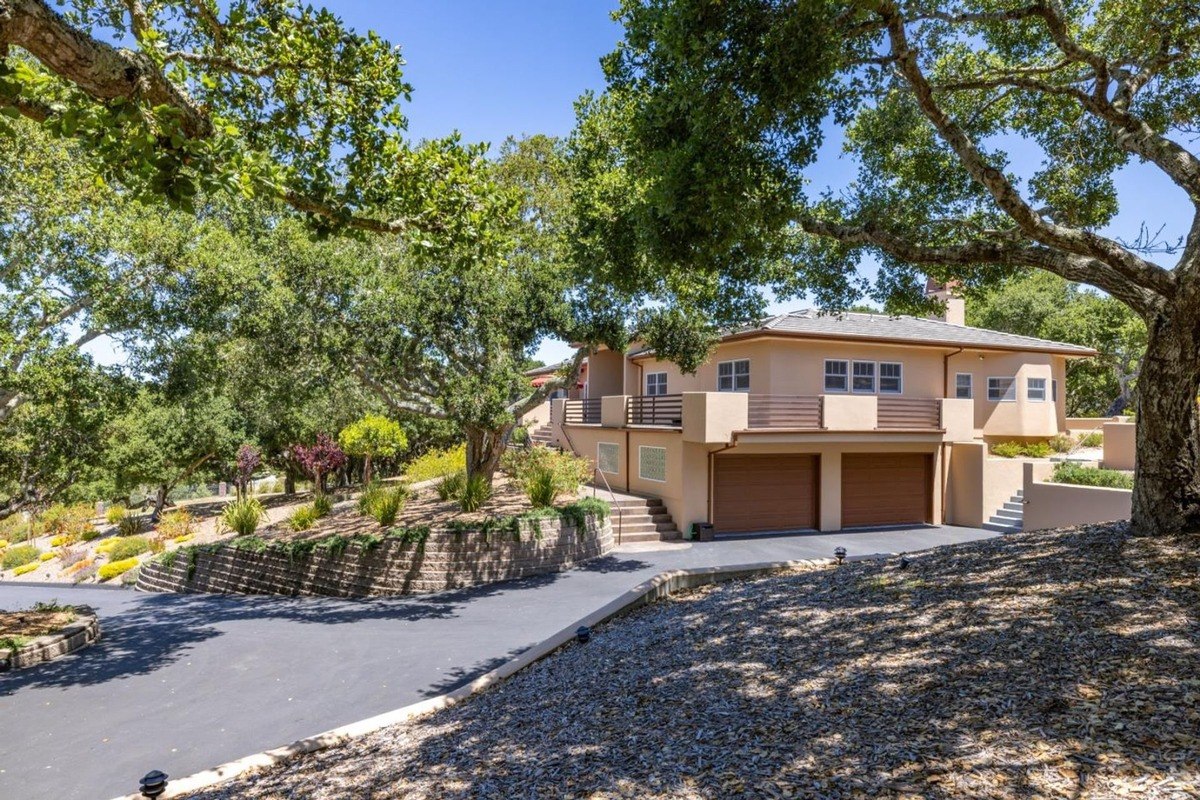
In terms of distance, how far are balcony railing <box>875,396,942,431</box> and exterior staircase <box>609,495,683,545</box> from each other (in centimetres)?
675

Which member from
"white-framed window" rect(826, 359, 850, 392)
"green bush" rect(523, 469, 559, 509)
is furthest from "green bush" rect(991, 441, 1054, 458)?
"green bush" rect(523, 469, 559, 509)

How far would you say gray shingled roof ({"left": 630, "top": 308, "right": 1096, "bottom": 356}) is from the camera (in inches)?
738

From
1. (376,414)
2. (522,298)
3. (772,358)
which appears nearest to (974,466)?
(772,358)

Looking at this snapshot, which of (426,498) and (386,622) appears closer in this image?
(386,622)

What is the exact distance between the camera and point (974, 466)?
64.6ft

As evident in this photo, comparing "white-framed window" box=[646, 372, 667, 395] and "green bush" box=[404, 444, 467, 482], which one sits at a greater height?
"white-framed window" box=[646, 372, 667, 395]

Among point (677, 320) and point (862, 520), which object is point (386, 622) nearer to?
point (677, 320)

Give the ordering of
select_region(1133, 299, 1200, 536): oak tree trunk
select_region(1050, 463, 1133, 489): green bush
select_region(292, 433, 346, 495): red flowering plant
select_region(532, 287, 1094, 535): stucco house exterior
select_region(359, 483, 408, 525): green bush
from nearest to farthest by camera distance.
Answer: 1. select_region(1133, 299, 1200, 536): oak tree trunk
2. select_region(1050, 463, 1133, 489): green bush
3. select_region(359, 483, 408, 525): green bush
4. select_region(532, 287, 1094, 535): stucco house exterior
5. select_region(292, 433, 346, 495): red flowering plant

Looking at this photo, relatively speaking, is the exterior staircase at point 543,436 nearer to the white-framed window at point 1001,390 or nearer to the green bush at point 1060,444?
the white-framed window at point 1001,390

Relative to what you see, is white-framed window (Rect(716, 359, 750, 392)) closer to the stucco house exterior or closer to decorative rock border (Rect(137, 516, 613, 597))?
the stucco house exterior

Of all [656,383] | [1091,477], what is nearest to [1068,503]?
[1091,477]

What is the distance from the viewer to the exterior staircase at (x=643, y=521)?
58.6 ft

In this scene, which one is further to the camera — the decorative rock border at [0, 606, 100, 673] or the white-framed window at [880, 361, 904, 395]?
the white-framed window at [880, 361, 904, 395]

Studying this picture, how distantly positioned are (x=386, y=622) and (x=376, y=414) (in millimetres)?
18573
